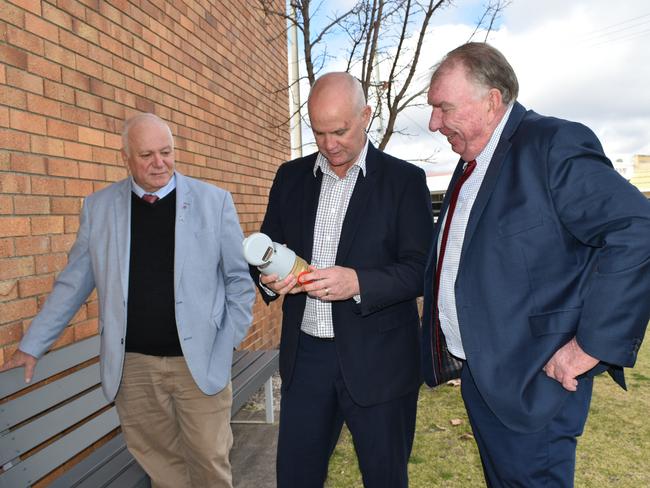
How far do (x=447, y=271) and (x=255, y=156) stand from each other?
4.39 metres

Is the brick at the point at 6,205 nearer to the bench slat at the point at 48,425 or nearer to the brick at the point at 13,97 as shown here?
the brick at the point at 13,97

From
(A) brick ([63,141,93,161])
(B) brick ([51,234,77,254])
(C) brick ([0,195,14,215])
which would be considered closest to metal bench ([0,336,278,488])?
(B) brick ([51,234,77,254])

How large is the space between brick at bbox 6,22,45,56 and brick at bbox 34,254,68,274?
1053 mm

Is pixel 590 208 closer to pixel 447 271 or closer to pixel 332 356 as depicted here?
pixel 447 271

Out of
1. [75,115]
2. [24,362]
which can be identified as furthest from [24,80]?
[24,362]

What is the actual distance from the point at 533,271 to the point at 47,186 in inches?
95.7

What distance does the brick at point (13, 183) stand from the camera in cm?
244

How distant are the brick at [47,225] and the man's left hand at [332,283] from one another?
166 centimetres

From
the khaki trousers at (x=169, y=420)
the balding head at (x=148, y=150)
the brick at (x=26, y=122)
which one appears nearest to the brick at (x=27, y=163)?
the brick at (x=26, y=122)

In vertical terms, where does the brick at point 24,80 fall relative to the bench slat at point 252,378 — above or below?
above

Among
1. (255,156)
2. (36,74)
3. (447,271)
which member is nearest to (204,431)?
(447,271)

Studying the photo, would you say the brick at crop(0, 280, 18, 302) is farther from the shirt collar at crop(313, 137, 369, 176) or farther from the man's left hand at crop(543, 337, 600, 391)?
the man's left hand at crop(543, 337, 600, 391)

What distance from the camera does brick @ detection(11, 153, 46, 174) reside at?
2512mm

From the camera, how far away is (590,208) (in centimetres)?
150
